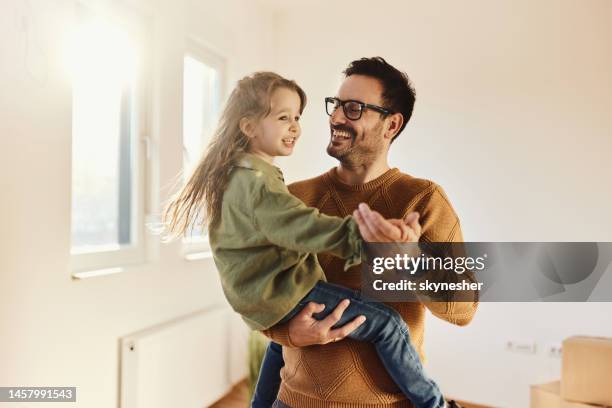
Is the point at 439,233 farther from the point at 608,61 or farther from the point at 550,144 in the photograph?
the point at 608,61

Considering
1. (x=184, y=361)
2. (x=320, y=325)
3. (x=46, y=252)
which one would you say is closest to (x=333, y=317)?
(x=320, y=325)

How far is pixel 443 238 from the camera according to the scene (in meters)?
0.89

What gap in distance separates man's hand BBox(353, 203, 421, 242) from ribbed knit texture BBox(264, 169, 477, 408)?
0.26 metres

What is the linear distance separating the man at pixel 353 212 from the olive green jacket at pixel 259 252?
5cm

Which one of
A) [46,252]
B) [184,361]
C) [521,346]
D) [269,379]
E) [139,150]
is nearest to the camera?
[269,379]

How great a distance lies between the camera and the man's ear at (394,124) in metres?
0.96

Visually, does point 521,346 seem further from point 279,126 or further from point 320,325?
point 279,126

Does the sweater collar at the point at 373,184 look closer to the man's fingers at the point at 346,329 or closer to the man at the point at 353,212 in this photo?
the man at the point at 353,212

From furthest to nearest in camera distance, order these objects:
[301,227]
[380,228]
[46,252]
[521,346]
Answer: [521,346] → [46,252] → [301,227] → [380,228]

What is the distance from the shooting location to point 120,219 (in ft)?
7.10

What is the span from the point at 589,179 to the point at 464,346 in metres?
1.04

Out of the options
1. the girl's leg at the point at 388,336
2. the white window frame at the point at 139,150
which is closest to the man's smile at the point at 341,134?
the girl's leg at the point at 388,336

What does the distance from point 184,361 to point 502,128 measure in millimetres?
1946

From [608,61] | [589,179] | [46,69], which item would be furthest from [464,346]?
[46,69]
